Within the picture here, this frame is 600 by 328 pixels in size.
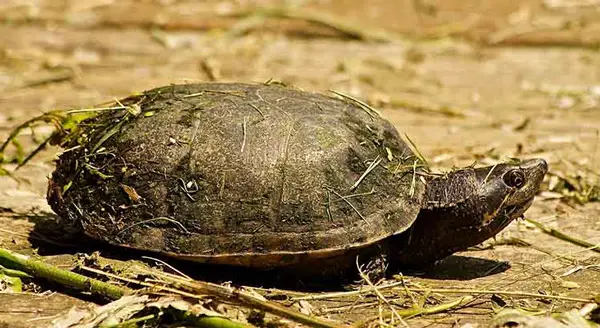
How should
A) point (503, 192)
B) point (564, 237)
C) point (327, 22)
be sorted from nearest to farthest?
point (503, 192) → point (564, 237) → point (327, 22)

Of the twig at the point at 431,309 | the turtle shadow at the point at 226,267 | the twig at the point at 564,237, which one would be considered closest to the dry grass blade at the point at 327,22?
the twig at the point at 564,237

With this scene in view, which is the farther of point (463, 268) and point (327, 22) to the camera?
point (327, 22)

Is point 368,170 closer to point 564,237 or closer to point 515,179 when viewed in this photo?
point 515,179

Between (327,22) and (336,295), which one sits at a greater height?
(327,22)

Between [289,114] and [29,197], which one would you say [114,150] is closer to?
[289,114]

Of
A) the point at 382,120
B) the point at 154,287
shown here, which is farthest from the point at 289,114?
the point at 154,287

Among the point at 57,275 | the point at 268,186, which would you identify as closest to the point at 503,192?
the point at 268,186

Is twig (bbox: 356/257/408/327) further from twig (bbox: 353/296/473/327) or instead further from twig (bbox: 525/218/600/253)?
twig (bbox: 525/218/600/253)
